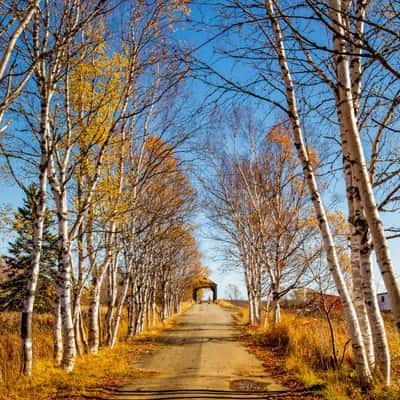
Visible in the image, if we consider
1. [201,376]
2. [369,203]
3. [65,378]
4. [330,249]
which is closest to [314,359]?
[201,376]

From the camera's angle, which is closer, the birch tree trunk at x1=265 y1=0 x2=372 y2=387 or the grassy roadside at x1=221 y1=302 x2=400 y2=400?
the birch tree trunk at x1=265 y1=0 x2=372 y2=387

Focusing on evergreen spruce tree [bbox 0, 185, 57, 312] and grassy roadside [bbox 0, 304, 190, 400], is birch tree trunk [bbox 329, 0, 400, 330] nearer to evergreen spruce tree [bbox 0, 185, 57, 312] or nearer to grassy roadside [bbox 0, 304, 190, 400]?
grassy roadside [bbox 0, 304, 190, 400]

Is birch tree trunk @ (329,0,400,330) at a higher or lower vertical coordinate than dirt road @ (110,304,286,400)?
higher

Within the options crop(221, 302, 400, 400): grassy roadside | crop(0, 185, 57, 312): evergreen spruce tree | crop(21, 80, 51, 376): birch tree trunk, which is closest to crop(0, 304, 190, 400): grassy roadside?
crop(21, 80, 51, 376): birch tree trunk

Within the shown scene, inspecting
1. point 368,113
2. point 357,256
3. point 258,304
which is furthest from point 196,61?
point 258,304

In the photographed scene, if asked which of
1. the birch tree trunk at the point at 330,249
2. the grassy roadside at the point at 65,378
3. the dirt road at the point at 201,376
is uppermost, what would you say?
the birch tree trunk at the point at 330,249

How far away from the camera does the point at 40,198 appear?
7.14 meters

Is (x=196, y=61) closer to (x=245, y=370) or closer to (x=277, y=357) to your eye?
(x=245, y=370)

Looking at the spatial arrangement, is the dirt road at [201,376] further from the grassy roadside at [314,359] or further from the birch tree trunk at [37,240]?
the birch tree trunk at [37,240]

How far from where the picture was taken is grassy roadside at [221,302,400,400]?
5.45 metres

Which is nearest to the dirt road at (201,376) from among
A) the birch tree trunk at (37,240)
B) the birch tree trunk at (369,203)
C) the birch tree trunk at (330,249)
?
the birch tree trunk at (330,249)

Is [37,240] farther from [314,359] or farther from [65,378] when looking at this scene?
[314,359]

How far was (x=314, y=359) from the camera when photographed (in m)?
8.13

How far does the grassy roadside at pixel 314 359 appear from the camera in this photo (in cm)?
545
